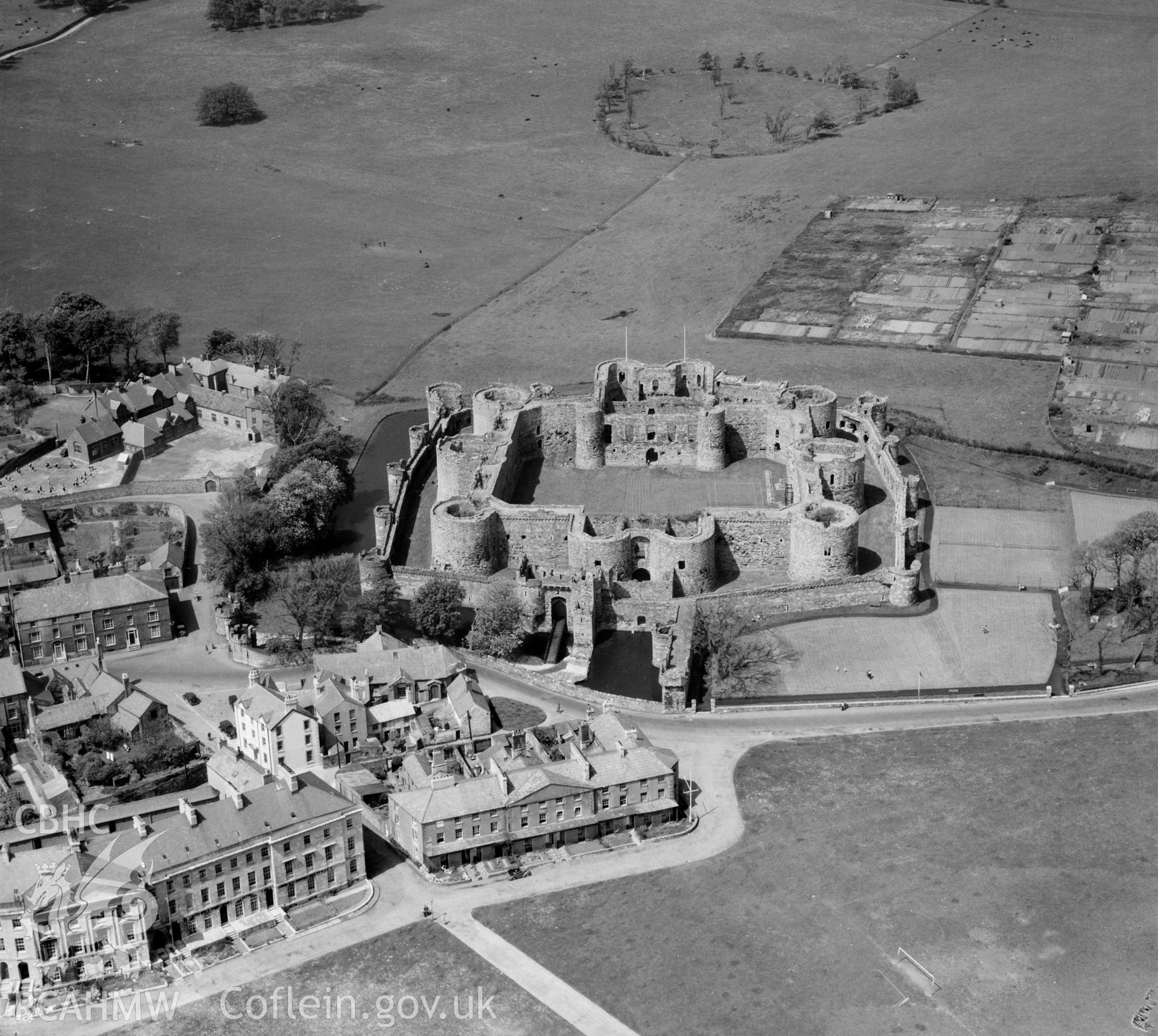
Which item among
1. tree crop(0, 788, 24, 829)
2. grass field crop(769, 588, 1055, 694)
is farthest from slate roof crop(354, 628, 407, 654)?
grass field crop(769, 588, 1055, 694)

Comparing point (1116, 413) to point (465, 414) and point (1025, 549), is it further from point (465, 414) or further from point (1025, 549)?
point (465, 414)

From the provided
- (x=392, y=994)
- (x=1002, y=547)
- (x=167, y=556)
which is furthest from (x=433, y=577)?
(x=392, y=994)

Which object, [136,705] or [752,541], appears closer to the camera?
[136,705]

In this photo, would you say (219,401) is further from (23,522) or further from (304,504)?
(23,522)

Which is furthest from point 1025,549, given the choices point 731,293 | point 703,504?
point 731,293

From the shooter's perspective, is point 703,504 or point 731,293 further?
point 731,293

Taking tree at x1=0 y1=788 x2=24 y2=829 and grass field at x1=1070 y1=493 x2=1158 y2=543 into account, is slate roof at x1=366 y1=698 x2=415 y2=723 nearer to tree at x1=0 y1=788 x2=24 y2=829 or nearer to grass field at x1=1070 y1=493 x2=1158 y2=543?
Result: tree at x1=0 y1=788 x2=24 y2=829

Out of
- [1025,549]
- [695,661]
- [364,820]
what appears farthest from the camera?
[1025,549]
